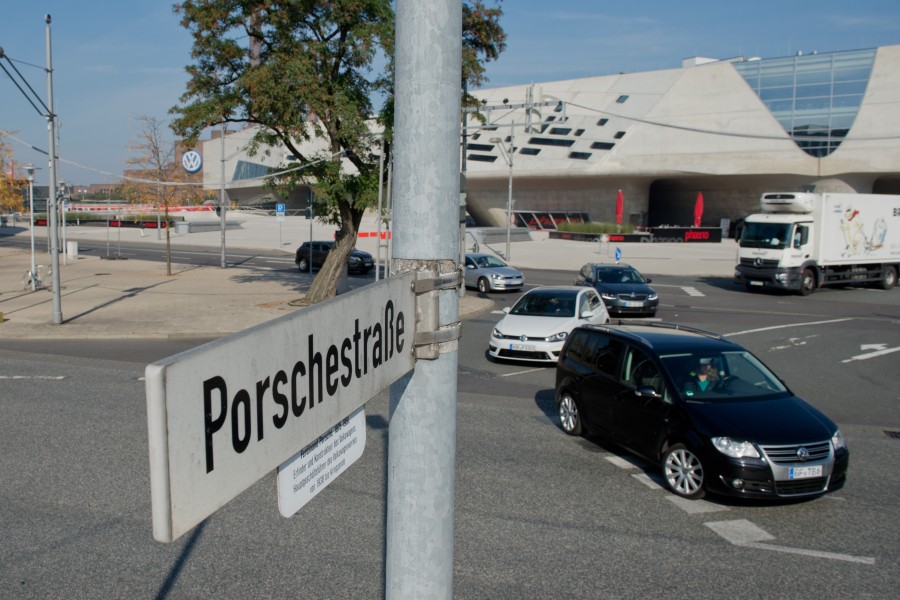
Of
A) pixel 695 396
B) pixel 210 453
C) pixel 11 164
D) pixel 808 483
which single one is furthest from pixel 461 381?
pixel 11 164

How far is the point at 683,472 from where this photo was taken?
8.62m

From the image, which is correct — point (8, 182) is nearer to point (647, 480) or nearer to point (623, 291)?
point (623, 291)

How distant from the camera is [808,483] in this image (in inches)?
319

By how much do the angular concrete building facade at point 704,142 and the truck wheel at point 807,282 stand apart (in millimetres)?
23608

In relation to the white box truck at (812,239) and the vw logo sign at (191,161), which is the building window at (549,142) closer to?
the vw logo sign at (191,161)

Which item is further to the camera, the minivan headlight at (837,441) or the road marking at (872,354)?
the road marking at (872,354)

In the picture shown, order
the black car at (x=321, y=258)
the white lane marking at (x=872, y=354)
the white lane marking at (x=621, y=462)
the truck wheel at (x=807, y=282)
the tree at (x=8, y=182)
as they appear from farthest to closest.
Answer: the tree at (x=8, y=182) < the black car at (x=321, y=258) < the truck wheel at (x=807, y=282) < the white lane marking at (x=872, y=354) < the white lane marking at (x=621, y=462)

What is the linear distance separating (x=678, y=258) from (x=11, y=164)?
4715 cm

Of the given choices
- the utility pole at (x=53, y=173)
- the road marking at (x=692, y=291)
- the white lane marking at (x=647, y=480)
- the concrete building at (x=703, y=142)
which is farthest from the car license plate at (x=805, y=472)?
the concrete building at (x=703, y=142)

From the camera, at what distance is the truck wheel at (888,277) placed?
111 feet

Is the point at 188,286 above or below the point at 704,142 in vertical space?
below

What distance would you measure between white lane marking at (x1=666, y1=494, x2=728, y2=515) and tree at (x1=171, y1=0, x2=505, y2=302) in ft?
52.2

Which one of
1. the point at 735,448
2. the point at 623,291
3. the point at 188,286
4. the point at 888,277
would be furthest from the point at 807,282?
the point at 735,448

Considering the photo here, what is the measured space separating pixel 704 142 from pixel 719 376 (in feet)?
185
